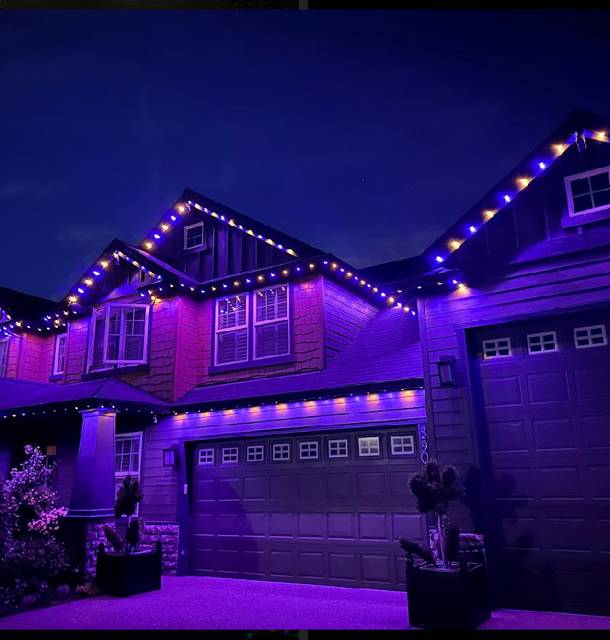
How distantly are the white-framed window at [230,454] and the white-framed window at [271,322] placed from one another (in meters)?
1.89

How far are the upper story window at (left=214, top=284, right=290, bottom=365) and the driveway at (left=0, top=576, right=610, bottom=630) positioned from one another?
442cm

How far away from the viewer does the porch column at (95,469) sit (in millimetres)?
9812

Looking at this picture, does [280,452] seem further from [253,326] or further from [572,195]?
[572,195]

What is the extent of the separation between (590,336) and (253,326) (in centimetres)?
651

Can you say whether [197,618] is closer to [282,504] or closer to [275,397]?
[282,504]

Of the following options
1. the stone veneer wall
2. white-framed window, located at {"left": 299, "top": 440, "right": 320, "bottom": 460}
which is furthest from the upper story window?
the stone veneer wall

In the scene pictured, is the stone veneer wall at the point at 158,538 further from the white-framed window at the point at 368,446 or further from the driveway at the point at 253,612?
the white-framed window at the point at 368,446

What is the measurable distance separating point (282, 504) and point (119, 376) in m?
4.92

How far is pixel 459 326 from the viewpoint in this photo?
25.5 ft

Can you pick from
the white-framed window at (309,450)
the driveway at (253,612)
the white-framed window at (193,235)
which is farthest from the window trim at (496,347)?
the white-framed window at (193,235)

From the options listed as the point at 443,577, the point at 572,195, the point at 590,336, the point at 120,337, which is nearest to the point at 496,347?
the point at 590,336

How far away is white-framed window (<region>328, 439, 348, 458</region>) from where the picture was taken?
9305 mm

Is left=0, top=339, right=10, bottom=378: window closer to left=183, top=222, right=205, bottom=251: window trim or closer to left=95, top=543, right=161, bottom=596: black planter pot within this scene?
left=183, top=222, right=205, bottom=251: window trim
